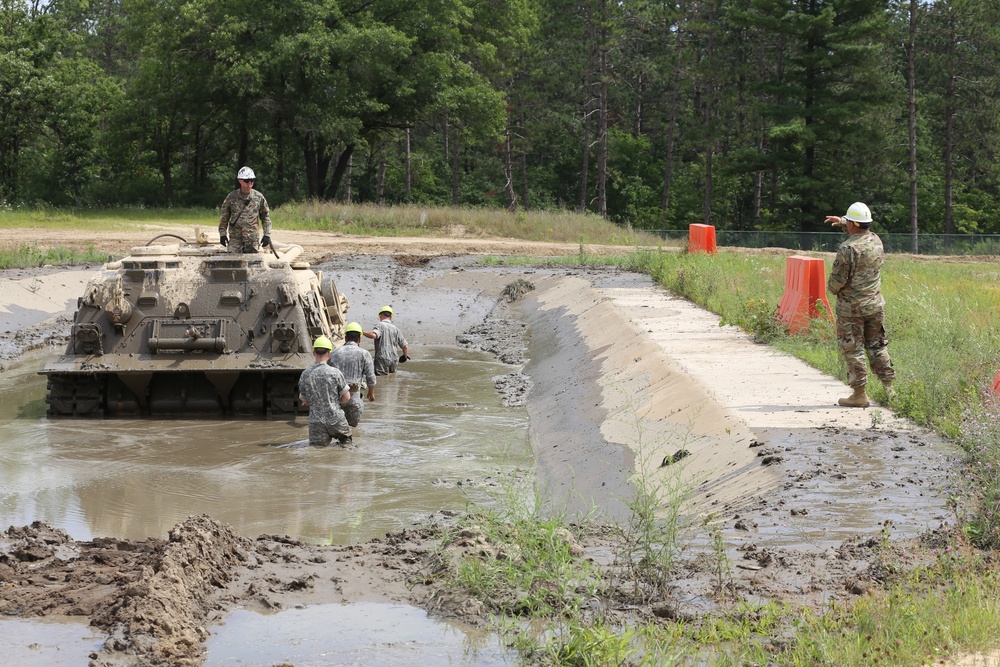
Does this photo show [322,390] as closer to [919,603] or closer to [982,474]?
[982,474]

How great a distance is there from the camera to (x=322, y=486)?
11.4 meters

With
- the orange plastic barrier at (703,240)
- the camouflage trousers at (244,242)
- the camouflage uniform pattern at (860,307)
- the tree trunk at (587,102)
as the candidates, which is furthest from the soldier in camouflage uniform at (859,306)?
the tree trunk at (587,102)

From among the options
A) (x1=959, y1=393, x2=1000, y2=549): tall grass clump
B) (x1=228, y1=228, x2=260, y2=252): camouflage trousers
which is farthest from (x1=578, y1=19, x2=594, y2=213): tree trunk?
(x1=959, y1=393, x2=1000, y2=549): tall grass clump

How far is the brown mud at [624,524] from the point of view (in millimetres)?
7047

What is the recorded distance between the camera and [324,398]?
12719mm

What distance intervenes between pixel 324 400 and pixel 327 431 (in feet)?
1.13

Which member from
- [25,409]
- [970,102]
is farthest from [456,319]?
[970,102]

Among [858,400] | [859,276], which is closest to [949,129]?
[859,276]

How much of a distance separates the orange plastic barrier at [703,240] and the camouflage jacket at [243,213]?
16.0 metres

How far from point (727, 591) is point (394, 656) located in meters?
1.90

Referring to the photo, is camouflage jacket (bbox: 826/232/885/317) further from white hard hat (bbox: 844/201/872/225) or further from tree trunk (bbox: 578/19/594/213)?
tree trunk (bbox: 578/19/594/213)

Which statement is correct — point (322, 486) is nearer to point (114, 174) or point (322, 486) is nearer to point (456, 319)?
point (456, 319)

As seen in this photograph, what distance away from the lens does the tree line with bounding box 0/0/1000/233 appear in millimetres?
43719

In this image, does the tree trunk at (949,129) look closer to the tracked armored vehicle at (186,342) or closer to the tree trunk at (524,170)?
the tree trunk at (524,170)
